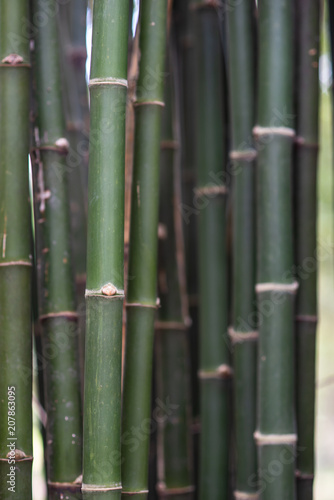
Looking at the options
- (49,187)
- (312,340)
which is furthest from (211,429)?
(49,187)

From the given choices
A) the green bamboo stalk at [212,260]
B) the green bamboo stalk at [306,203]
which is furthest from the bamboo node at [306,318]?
the green bamboo stalk at [212,260]

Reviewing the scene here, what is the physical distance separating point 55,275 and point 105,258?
126mm

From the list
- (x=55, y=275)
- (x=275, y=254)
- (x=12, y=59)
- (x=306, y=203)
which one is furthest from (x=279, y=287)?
(x=12, y=59)

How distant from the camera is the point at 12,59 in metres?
0.74

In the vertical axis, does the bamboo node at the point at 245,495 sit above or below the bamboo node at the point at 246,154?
below

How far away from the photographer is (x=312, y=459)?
87cm

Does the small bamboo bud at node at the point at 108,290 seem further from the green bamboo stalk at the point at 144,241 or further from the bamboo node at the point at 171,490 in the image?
the bamboo node at the point at 171,490

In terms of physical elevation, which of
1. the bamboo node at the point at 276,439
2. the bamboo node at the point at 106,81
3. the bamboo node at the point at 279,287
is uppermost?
the bamboo node at the point at 106,81

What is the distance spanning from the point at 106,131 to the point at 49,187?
143 millimetres

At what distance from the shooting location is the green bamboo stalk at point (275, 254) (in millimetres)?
781

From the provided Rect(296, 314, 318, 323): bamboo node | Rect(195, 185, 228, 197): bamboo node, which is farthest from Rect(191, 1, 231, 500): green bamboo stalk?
Rect(296, 314, 318, 323): bamboo node

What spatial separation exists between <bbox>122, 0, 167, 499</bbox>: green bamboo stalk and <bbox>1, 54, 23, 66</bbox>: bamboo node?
0.14 meters

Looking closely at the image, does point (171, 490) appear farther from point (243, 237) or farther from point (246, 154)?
point (246, 154)

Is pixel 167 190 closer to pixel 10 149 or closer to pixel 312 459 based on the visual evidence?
pixel 10 149
